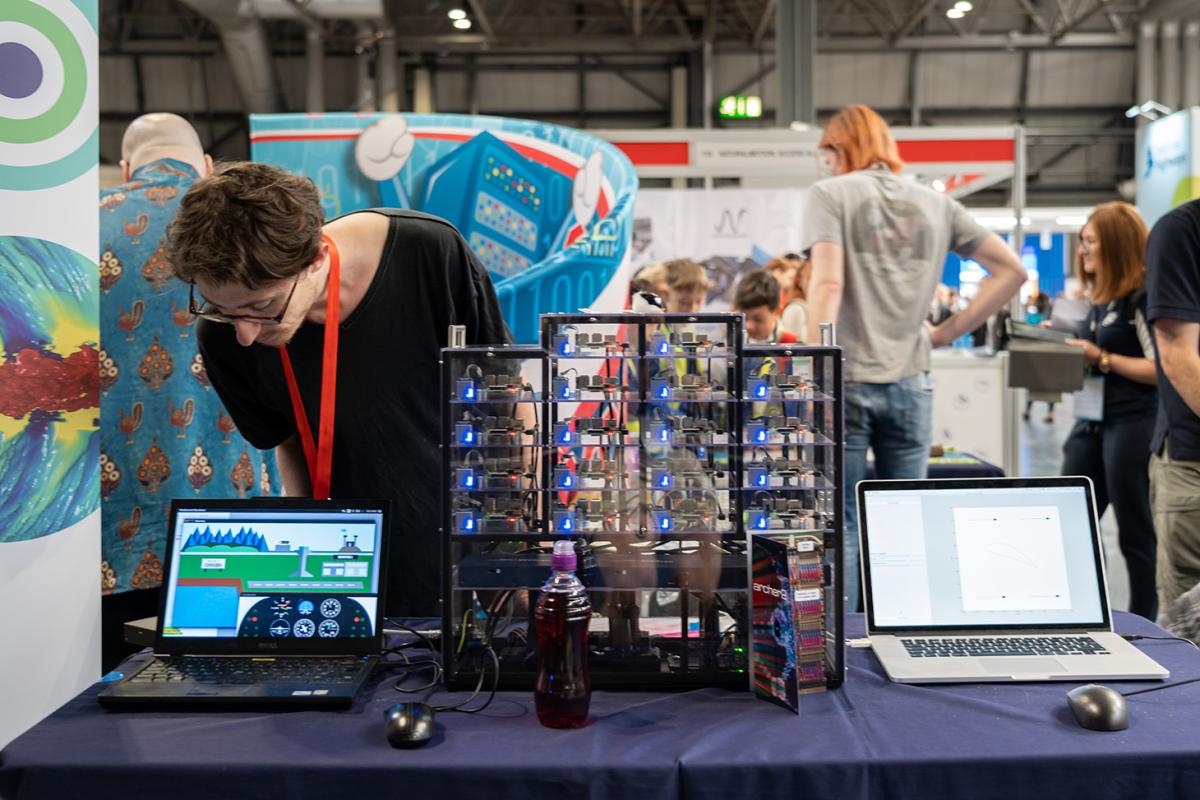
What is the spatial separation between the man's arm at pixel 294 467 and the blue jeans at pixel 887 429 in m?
1.39

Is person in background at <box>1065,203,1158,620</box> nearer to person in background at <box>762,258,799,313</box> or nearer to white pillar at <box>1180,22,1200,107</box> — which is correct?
person in background at <box>762,258,799,313</box>

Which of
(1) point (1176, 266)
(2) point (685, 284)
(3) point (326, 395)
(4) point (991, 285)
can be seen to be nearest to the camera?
(3) point (326, 395)

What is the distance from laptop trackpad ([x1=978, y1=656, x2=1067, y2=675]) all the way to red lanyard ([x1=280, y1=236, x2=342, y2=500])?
1.00 metres

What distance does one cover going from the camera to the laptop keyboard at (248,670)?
141 cm

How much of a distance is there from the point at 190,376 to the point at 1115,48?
14.1 metres

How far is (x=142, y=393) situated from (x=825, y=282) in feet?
5.40

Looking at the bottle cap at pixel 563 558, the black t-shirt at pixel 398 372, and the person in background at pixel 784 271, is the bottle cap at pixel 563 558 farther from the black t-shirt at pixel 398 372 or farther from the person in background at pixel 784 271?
the person in background at pixel 784 271

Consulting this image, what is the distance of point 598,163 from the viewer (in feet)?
15.9

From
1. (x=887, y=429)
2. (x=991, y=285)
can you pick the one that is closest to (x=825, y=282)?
(x=887, y=429)

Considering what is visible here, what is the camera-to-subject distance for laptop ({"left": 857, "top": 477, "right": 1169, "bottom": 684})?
61.2 inches

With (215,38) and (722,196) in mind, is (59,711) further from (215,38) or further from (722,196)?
(215,38)

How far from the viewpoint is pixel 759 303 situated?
4234 mm

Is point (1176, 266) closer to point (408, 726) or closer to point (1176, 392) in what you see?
point (1176, 392)

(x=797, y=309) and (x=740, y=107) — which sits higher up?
(x=740, y=107)
